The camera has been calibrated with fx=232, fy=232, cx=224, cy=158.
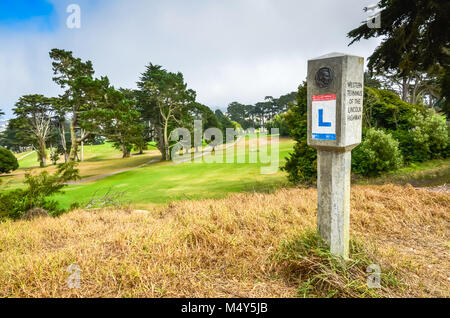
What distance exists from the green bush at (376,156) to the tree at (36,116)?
129ft

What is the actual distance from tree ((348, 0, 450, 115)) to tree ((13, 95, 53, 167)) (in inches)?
1561

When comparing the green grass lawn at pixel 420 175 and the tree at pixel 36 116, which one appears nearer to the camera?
the green grass lawn at pixel 420 175

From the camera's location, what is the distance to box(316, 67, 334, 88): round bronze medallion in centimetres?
261

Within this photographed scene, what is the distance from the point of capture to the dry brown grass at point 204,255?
8.00ft

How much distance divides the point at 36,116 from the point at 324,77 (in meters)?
44.3

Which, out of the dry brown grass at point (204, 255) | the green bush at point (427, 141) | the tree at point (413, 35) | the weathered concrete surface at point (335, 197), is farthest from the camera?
the green bush at point (427, 141)

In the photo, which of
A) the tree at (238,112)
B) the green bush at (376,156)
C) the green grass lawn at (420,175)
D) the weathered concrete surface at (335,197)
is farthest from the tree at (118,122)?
the tree at (238,112)

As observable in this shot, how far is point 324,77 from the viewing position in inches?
105

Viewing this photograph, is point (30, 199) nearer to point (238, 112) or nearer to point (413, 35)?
point (413, 35)

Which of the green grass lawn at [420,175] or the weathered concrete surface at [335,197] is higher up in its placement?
the weathered concrete surface at [335,197]

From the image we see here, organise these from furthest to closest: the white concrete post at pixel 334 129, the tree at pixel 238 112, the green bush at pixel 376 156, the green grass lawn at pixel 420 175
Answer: the tree at pixel 238 112 → the green bush at pixel 376 156 → the green grass lawn at pixel 420 175 → the white concrete post at pixel 334 129

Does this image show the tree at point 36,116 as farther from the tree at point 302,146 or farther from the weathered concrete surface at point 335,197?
the weathered concrete surface at point 335,197

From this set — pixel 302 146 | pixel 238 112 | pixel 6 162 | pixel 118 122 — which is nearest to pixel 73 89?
pixel 118 122
